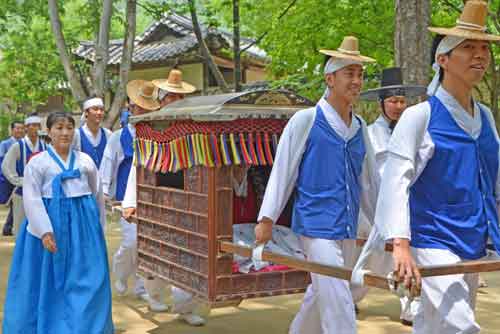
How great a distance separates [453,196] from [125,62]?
9.16 m

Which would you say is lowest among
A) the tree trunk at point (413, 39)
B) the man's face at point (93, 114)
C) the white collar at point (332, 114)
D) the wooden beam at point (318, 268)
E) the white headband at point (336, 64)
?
the wooden beam at point (318, 268)

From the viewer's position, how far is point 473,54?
3.35 m

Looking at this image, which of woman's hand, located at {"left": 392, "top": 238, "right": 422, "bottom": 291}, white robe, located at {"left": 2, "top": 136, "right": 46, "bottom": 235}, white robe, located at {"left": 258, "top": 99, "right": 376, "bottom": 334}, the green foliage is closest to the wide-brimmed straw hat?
white robe, located at {"left": 258, "top": 99, "right": 376, "bottom": 334}

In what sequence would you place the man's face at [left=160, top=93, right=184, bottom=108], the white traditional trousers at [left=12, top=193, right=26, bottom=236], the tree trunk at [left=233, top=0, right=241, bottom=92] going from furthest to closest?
the tree trunk at [left=233, top=0, right=241, bottom=92], the white traditional trousers at [left=12, top=193, right=26, bottom=236], the man's face at [left=160, top=93, right=184, bottom=108]

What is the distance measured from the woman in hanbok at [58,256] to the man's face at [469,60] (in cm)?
303

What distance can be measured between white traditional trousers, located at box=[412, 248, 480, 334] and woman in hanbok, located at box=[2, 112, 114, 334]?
2.69 m

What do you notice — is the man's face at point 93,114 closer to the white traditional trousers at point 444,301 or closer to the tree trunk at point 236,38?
the white traditional trousers at point 444,301

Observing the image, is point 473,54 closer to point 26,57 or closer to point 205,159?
point 205,159

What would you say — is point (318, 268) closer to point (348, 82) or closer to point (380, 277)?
point (380, 277)

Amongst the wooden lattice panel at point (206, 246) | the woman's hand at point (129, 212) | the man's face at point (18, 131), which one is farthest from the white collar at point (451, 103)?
the man's face at point (18, 131)

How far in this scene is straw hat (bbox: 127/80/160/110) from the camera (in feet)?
23.5

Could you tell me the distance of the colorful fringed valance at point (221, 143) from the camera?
4.67 meters

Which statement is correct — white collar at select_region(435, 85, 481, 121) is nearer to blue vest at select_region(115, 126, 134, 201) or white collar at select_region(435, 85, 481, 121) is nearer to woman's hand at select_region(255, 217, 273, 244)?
woman's hand at select_region(255, 217, 273, 244)

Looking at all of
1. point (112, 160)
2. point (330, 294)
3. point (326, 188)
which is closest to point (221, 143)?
point (326, 188)
